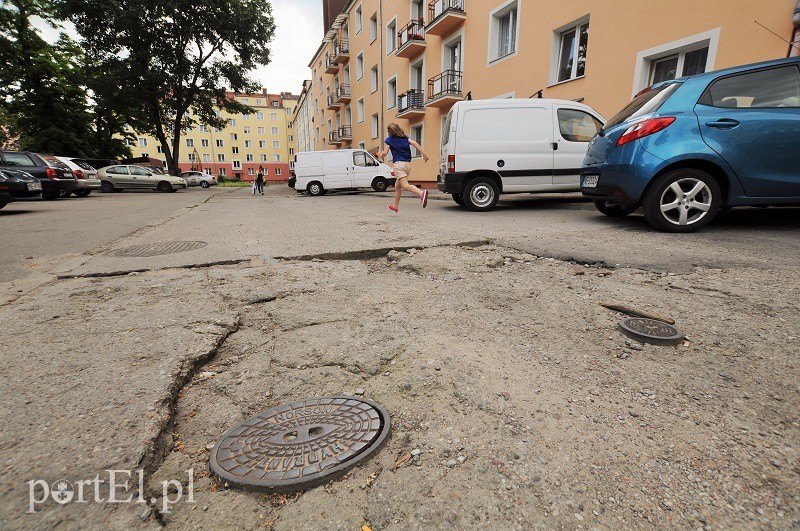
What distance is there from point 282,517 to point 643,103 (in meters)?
5.91

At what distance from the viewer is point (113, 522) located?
115 cm

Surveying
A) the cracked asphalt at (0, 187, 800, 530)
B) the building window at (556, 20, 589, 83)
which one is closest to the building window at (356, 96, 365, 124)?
the building window at (556, 20, 589, 83)

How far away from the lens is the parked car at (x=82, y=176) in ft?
54.9

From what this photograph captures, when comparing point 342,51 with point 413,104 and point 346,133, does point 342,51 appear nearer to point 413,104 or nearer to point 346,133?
point 346,133

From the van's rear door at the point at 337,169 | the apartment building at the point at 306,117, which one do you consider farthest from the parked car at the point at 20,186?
the apartment building at the point at 306,117

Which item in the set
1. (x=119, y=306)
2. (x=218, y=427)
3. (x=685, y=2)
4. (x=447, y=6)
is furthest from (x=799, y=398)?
(x=447, y=6)

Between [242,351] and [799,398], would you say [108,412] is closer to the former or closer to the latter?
[242,351]

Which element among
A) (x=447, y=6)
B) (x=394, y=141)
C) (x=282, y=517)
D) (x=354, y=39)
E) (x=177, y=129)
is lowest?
(x=282, y=517)

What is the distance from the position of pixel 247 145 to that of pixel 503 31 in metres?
72.3

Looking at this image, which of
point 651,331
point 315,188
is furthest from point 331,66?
point 651,331

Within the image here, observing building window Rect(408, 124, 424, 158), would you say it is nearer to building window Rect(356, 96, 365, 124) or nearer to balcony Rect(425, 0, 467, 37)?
balcony Rect(425, 0, 467, 37)

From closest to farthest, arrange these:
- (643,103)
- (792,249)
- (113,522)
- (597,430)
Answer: (113,522)
(597,430)
(792,249)
(643,103)

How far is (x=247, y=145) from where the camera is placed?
76.8 metres

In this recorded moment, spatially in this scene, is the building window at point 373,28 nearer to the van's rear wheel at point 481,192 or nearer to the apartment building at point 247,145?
the van's rear wheel at point 481,192
